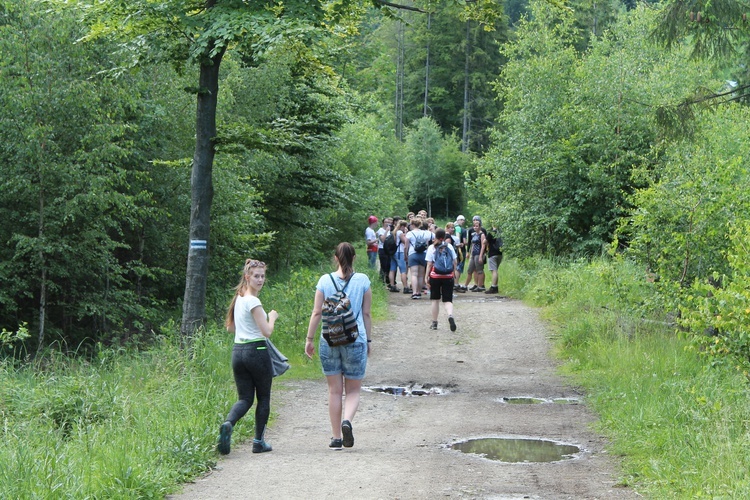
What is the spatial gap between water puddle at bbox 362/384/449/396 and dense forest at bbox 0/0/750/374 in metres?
2.56

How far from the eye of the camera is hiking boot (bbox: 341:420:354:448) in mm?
8328

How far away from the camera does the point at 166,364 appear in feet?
35.1

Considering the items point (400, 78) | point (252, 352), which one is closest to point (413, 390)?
point (252, 352)

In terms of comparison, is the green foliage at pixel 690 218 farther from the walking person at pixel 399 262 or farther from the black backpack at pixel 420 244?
the walking person at pixel 399 262

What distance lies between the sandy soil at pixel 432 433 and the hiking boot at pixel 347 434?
82 mm

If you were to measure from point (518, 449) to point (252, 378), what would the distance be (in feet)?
8.15

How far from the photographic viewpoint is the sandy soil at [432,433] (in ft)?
22.6

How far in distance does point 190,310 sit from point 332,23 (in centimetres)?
419

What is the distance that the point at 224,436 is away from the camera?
795 centimetres

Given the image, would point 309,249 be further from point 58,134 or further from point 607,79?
point 58,134

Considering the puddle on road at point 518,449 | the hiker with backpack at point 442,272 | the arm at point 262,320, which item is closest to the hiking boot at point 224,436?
the arm at point 262,320

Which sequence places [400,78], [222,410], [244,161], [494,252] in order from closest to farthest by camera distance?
[222,410], [244,161], [494,252], [400,78]

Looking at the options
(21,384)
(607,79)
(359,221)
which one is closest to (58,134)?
(21,384)

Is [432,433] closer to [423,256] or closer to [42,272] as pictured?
[42,272]
